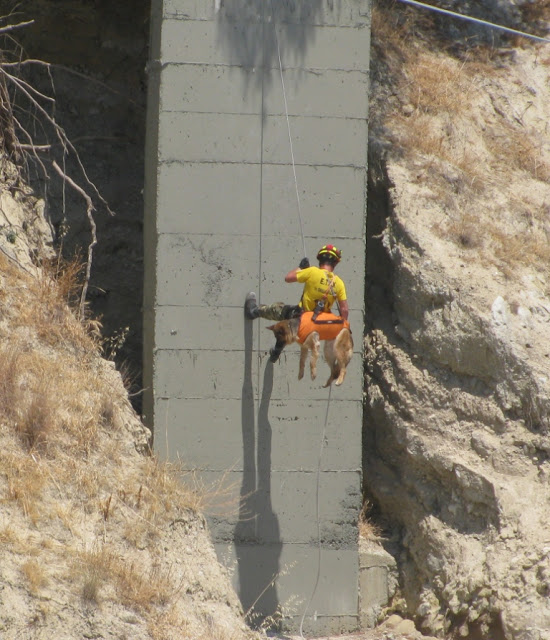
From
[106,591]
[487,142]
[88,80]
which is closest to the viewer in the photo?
[106,591]

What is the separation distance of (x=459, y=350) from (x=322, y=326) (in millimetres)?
2336

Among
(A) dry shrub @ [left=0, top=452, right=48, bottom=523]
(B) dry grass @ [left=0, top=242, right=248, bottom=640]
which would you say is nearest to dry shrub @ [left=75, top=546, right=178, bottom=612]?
(B) dry grass @ [left=0, top=242, right=248, bottom=640]

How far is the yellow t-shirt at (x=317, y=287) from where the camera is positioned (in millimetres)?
9000

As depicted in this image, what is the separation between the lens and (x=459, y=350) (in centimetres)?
1066

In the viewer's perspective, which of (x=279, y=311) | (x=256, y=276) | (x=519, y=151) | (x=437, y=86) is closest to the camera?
(x=279, y=311)

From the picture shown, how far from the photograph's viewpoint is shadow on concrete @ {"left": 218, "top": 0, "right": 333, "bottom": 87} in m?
10.4

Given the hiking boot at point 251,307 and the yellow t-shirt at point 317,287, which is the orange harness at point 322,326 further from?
the hiking boot at point 251,307

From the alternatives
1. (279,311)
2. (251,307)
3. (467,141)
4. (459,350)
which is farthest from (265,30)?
(459,350)

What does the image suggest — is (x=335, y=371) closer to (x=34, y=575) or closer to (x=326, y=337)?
(x=326, y=337)

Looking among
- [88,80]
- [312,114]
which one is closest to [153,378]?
[312,114]

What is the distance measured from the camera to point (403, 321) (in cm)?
1120

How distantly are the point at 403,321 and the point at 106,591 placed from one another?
16.4ft

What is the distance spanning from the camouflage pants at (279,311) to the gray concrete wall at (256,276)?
50cm

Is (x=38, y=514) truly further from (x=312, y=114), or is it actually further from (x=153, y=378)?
(x=312, y=114)
